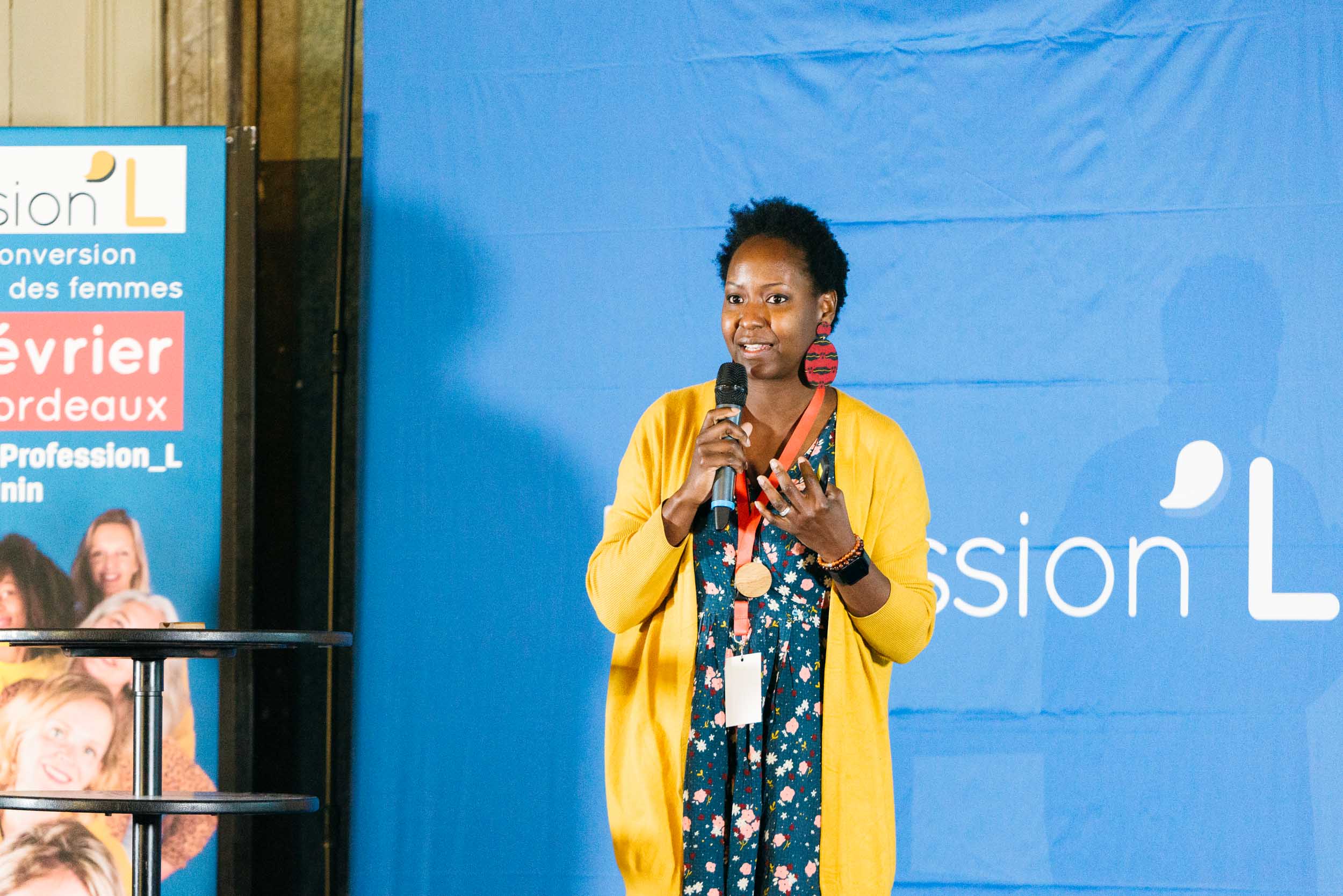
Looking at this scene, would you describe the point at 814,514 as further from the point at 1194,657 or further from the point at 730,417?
the point at 1194,657

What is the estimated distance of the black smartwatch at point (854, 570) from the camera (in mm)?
2279

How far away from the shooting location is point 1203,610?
364 cm

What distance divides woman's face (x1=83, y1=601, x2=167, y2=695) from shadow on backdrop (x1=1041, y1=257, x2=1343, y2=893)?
2476 millimetres

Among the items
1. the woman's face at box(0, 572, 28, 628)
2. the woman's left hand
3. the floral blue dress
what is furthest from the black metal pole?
the woman's face at box(0, 572, 28, 628)

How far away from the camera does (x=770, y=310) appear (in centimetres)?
257

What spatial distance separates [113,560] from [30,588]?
0.24 metres

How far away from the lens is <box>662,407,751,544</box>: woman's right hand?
2307 millimetres

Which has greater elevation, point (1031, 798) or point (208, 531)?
point (208, 531)

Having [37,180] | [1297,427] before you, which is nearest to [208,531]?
[37,180]

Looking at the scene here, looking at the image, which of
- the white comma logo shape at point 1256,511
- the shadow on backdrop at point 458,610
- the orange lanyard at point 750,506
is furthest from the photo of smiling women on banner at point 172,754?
the white comma logo shape at point 1256,511

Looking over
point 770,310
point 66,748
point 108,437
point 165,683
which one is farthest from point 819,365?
point 66,748

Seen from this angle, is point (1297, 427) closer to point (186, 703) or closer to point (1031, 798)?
point (1031, 798)

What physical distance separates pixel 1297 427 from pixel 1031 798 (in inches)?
48.5

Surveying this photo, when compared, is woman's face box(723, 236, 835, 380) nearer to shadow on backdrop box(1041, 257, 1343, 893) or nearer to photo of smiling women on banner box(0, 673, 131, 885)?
shadow on backdrop box(1041, 257, 1343, 893)
